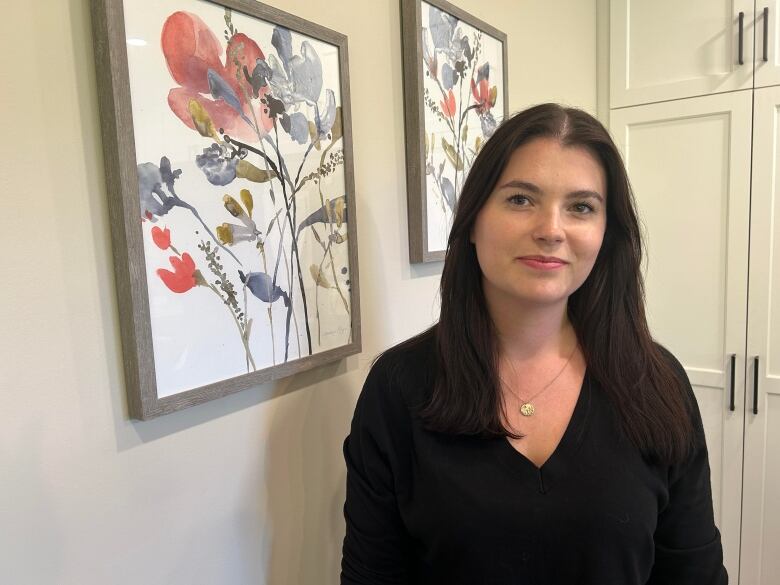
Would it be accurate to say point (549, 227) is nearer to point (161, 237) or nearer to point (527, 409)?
point (527, 409)

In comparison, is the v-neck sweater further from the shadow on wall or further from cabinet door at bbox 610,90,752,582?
cabinet door at bbox 610,90,752,582

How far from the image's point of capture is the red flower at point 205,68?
31.5 inches

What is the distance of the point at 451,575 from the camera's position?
0.89m

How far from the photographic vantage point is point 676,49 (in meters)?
1.97

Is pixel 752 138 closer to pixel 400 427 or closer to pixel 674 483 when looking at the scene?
pixel 674 483

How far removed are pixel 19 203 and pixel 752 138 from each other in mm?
2018

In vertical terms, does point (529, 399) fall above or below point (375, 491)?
above

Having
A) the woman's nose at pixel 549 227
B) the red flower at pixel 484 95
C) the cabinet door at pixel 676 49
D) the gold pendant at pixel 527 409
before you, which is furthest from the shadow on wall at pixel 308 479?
the cabinet door at pixel 676 49

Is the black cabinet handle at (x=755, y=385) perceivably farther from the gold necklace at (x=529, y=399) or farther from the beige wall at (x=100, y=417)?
the beige wall at (x=100, y=417)

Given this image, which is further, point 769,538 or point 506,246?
point 769,538

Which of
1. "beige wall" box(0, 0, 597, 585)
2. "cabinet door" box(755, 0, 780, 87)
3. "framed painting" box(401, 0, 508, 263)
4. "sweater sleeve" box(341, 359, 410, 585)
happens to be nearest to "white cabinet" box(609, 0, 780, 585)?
"cabinet door" box(755, 0, 780, 87)

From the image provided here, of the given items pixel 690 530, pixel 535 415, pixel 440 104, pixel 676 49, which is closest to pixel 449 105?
pixel 440 104

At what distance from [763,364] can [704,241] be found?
1.45 ft

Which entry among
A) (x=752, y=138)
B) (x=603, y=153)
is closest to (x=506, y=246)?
(x=603, y=153)
